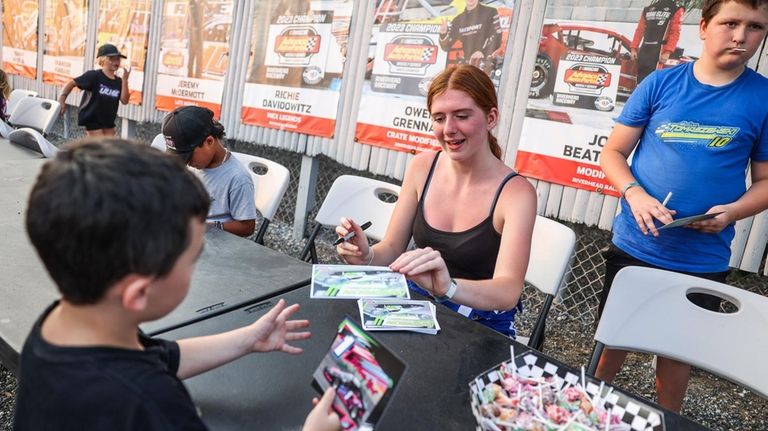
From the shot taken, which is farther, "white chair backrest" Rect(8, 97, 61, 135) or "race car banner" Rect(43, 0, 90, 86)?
"race car banner" Rect(43, 0, 90, 86)

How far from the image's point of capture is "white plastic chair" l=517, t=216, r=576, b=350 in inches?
71.8

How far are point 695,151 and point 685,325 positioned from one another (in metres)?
0.69

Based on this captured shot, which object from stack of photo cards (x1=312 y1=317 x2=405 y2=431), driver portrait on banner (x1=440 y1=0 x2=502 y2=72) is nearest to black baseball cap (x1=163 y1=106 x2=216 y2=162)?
stack of photo cards (x1=312 y1=317 x2=405 y2=431)

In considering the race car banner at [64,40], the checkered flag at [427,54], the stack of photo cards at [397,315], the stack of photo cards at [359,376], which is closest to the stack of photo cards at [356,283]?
the stack of photo cards at [397,315]

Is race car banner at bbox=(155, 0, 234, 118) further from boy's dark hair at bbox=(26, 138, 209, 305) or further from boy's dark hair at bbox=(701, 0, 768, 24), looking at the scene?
boy's dark hair at bbox=(26, 138, 209, 305)

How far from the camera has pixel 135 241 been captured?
66 centimetres

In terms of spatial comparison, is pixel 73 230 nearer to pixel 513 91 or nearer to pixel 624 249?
pixel 624 249

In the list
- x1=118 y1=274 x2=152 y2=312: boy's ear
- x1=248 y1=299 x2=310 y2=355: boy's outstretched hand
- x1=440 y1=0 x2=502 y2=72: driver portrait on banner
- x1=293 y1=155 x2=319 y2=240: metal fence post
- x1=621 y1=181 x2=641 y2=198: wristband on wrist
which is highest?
x1=440 y1=0 x2=502 y2=72: driver portrait on banner

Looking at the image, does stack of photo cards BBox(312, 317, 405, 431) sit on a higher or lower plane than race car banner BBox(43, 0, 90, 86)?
lower

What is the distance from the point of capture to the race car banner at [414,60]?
3.55m

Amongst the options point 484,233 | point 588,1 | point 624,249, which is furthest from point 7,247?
point 588,1

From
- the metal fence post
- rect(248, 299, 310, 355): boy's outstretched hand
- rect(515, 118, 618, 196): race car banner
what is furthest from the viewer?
the metal fence post

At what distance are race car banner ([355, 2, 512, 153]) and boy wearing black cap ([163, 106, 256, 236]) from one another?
170 cm

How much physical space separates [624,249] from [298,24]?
375 cm
